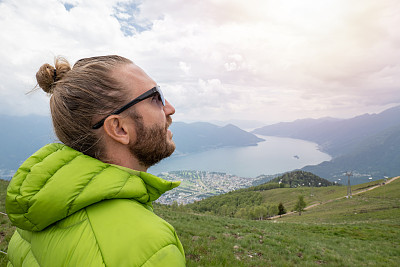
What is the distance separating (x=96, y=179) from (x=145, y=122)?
2.02ft

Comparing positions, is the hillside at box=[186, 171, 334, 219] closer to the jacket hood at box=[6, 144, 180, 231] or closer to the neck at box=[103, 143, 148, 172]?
the neck at box=[103, 143, 148, 172]

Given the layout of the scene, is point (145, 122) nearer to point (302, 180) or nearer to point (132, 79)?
point (132, 79)

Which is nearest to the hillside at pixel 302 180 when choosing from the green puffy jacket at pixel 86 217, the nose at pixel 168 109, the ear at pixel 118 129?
the nose at pixel 168 109

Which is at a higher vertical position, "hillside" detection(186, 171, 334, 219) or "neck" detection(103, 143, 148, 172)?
"neck" detection(103, 143, 148, 172)

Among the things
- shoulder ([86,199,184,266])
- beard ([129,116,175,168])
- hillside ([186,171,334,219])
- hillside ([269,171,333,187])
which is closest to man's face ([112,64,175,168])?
beard ([129,116,175,168])

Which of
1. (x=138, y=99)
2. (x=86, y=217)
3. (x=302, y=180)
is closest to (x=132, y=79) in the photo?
(x=138, y=99)

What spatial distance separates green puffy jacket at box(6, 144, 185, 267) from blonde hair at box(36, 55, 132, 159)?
0.70ft

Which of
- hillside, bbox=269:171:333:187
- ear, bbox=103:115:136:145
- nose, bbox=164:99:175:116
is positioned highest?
nose, bbox=164:99:175:116

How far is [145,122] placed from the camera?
5.70 feet

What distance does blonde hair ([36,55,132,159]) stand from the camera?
1.62 m

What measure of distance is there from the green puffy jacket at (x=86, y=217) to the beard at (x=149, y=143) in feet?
0.92

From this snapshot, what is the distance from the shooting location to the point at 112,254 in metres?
1.03

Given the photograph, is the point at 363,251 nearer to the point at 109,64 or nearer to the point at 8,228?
the point at 109,64

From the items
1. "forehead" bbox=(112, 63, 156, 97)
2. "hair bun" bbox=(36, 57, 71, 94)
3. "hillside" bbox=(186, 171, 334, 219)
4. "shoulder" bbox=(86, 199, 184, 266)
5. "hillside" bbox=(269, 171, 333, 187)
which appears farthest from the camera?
"hillside" bbox=(269, 171, 333, 187)
